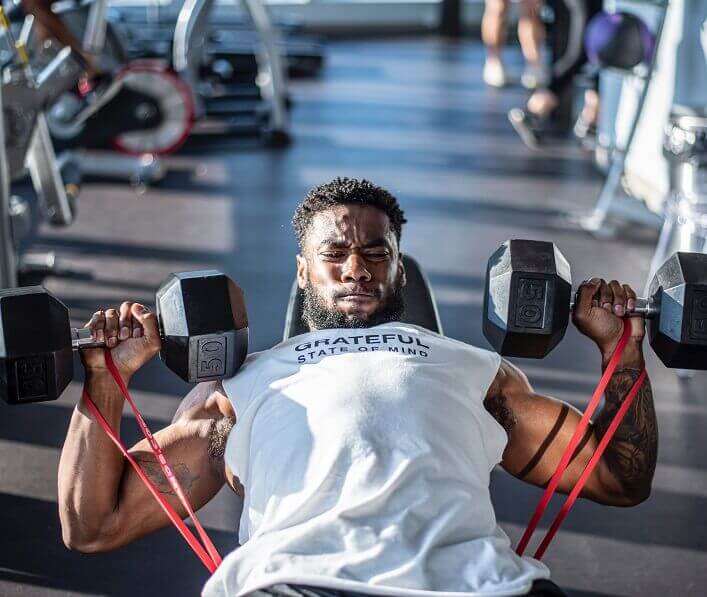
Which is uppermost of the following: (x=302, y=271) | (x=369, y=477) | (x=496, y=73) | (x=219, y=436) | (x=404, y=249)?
(x=302, y=271)

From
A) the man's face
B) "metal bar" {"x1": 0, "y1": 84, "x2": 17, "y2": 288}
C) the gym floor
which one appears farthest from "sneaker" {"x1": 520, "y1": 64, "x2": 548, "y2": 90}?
the man's face

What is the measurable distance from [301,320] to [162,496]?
45 centimetres

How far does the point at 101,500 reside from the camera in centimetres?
165

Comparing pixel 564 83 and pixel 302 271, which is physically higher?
pixel 302 271

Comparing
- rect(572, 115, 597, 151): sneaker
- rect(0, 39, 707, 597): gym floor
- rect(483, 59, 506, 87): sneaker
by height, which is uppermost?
rect(483, 59, 506, 87): sneaker

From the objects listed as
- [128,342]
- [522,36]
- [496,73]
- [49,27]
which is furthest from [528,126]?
[128,342]

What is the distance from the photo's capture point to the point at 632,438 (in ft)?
5.81

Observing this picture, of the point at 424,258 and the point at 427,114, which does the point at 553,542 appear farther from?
the point at 427,114

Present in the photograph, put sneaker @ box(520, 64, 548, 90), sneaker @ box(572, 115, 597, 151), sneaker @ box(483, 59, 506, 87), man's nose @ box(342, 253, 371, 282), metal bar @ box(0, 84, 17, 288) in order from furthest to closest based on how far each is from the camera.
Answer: sneaker @ box(483, 59, 506, 87) < sneaker @ box(520, 64, 548, 90) < sneaker @ box(572, 115, 597, 151) < metal bar @ box(0, 84, 17, 288) < man's nose @ box(342, 253, 371, 282)

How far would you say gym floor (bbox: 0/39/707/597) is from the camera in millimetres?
2172

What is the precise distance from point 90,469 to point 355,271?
0.53 m

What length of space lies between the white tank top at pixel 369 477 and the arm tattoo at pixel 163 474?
0.19 m

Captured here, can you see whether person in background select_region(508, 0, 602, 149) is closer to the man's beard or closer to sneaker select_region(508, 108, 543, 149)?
sneaker select_region(508, 108, 543, 149)

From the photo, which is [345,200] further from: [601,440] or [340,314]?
[601,440]
